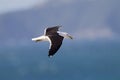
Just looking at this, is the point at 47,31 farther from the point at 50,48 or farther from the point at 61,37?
the point at 50,48

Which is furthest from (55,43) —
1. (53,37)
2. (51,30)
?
(51,30)

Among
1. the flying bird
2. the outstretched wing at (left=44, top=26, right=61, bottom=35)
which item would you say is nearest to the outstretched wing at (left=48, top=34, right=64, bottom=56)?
the flying bird

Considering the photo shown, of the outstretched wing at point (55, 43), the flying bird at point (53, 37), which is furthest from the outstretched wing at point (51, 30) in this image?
the outstretched wing at point (55, 43)

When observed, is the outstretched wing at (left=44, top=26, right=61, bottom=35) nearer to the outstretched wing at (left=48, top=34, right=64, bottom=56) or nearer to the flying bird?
the flying bird

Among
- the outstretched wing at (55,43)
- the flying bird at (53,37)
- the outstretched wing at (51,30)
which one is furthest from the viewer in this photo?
the outstretched wing at (51,30)

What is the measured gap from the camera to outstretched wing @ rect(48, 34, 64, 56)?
47294 millimetres

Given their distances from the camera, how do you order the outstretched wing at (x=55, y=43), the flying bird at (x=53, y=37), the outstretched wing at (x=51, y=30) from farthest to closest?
the outstretched wing at (x=51, y=30) < the flying bird at (x=53, y=37) < the outstretched wing at (x=55, y=43)

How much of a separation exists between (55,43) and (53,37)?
1864mm

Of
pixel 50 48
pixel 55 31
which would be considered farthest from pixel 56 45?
pixel 55 31

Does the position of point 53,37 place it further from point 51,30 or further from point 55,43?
point 51,30

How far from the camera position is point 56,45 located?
48.7 metres

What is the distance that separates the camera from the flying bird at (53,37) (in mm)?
47950

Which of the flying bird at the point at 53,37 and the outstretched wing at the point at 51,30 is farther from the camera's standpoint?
the outstretched wing at the point at 51,30

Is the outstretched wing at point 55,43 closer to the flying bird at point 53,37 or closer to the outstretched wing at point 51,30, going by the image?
the flying bird at point 53,37
